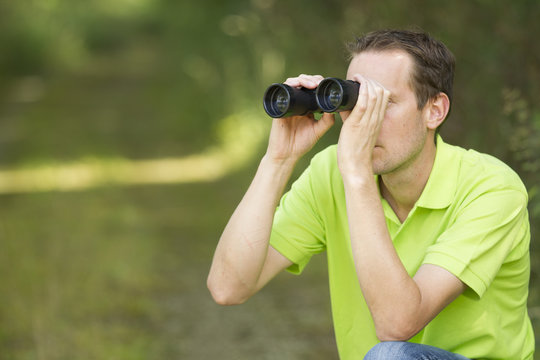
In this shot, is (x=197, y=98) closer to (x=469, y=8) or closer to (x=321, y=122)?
(x=469, y=8)

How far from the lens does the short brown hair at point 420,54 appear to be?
2076 mm

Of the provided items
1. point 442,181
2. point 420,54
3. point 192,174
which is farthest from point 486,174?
point 192,174

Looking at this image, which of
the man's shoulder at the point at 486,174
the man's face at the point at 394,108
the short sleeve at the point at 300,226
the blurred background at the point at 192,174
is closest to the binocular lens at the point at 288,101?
the man's face at the point at 394,108

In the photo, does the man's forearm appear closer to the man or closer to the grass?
the man

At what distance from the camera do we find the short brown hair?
2.08 meters

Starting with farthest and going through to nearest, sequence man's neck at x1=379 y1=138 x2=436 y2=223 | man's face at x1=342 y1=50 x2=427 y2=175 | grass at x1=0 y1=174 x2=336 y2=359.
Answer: grass at x1=0 y1=174 x2=336 y2=359 → man's neck at x1=379 y1=138 x2=436 y2=223 → man's face at x1=342 y1=50 x2=427 y2=175

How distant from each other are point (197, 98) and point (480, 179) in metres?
9.90

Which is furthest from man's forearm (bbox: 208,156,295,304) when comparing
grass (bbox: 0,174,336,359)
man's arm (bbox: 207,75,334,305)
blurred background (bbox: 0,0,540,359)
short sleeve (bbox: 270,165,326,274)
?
grass (bbox: 0,174,336,359)

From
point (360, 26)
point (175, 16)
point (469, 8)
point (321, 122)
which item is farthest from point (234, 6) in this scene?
point (321, 122)

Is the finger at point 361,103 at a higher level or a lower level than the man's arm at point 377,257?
higher

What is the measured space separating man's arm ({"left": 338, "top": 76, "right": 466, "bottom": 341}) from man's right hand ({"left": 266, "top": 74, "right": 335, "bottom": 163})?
248 mm

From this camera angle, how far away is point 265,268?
90.9 inches

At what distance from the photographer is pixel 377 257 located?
73.0 inches

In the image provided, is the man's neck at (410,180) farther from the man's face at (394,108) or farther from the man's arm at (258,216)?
the man's arm at (258,216)
